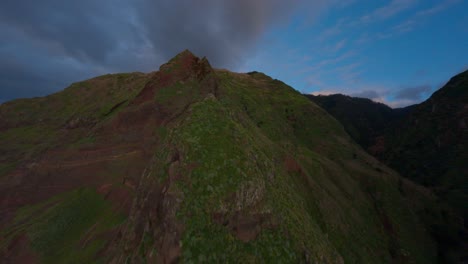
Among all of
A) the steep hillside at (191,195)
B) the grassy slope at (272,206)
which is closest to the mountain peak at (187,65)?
the steep hillside at (191,195)

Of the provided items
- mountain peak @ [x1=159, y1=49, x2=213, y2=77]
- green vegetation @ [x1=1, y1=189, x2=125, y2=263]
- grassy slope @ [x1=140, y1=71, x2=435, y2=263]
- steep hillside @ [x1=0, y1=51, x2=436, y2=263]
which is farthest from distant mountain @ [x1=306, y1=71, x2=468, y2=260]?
green vegetation @ [x1=1, y1=189, x2=125, y2=263]

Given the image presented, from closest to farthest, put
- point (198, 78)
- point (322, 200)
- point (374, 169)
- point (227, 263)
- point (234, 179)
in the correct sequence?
point (227, 263), point (234, 179), point (322, 200), point (198, 78), point (374, 169)

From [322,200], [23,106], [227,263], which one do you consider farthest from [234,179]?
[23,106]

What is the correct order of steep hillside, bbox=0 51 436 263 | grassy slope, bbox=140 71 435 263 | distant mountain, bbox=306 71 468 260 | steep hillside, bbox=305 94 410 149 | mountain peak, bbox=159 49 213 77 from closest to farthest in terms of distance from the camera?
grassy slope, bbox=140 71 435 263
steep hillside, bbox=0 51 436 263
mountain peak, bbox=159 49 213 77
distant mountain, bbox=306 71 468 260
steep hillside, bbox=305 94 410 149

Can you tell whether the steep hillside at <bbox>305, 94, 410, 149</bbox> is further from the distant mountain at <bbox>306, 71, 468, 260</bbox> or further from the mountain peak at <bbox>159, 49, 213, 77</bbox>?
the mountain peak at <bbox>159, 49, 213, 77</bbox>

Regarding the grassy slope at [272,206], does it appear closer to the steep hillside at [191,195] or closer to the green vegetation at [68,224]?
the steep hillside at [191,195]

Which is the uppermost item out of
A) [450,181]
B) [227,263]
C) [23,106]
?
[23,106]

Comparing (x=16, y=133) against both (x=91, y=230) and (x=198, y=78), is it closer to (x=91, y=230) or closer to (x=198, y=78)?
(x=198, y=78)

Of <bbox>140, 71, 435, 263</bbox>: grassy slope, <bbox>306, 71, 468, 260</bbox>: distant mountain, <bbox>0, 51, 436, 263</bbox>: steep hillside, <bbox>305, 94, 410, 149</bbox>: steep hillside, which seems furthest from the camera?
<bbox>305, 94, 410, 149</bbox>: steep hillside
